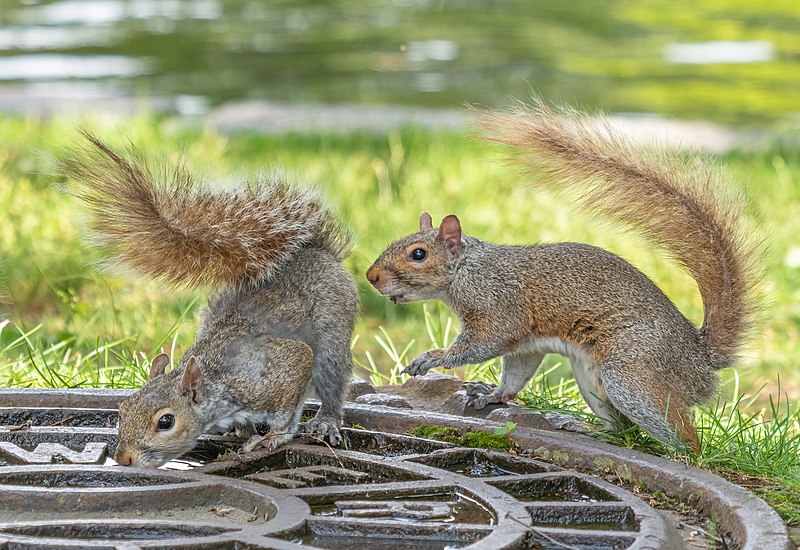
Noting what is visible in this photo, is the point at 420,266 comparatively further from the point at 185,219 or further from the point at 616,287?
the point at 185,219

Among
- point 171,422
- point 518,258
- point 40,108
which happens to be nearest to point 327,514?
point 171,422

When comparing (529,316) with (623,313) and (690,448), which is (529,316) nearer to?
(623,313)

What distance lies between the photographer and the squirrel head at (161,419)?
3340mm

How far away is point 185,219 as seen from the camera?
3828 millimetres

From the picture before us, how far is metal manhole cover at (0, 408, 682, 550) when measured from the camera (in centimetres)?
283

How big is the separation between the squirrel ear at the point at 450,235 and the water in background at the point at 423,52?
22.7 feet

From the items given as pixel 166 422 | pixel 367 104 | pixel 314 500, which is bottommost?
pixel 314 500

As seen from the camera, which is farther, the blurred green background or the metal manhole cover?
the blurred green background

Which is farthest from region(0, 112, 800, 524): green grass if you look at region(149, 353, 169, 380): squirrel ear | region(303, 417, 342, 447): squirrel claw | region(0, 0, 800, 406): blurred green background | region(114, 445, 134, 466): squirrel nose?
region(114, 445, 134, 466): squirrel nose

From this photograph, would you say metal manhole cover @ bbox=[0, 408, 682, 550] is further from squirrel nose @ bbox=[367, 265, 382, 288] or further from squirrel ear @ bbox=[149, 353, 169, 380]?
squirrel nose @ bbox=[367, 265, 382, 288]

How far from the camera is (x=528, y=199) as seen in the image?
7828 mm

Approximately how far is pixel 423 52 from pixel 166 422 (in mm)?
12293

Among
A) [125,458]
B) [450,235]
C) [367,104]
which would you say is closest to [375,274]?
[450,235]

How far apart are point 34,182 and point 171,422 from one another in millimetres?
4730
